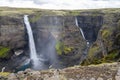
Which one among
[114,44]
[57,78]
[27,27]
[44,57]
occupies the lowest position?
[44,57]

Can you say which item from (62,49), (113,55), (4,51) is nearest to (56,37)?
(62,49)

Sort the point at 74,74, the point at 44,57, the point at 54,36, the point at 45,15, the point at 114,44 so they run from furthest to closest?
the point at 45,15
the point at 54,36
the point at 44,57
the point at 114,44
the point at 74,74

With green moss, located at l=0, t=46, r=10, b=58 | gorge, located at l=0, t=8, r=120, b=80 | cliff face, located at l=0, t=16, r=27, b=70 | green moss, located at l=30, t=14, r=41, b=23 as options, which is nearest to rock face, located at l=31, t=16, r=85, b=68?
gorge, located at l=0, t=8, r=120, b=80

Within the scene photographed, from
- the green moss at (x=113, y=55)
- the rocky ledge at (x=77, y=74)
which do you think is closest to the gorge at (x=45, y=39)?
the green moss at (x=113, y=55)

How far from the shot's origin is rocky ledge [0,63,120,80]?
23344mm

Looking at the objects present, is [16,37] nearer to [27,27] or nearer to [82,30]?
[27,27]

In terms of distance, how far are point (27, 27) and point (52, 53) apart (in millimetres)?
16437

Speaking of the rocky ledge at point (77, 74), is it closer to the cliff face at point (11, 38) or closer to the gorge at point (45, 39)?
the gorge at point (45, 39)

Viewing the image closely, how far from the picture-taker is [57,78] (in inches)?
931

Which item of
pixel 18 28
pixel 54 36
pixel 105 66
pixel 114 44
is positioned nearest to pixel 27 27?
pixel 18 28

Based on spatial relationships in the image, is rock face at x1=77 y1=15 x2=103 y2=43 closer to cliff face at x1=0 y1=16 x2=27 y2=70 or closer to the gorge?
the gorge

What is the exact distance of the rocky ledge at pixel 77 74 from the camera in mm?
23344

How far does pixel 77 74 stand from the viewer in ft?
77.4

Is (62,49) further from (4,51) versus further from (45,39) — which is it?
(4,51)
